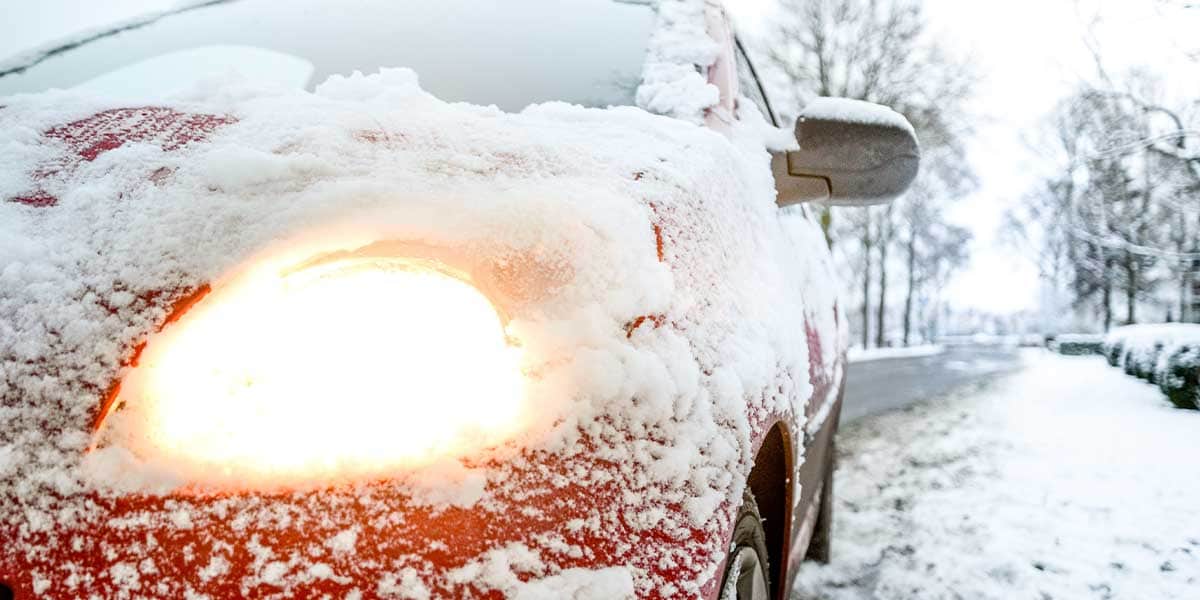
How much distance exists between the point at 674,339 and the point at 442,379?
32 centimetres

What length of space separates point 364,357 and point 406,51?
143 cm

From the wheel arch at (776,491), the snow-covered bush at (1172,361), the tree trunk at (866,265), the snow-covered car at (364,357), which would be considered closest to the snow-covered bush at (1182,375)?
the snow-covered bush at (1172,361)

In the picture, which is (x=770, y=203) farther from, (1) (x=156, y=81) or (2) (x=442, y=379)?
(1) (x=156, y=81)

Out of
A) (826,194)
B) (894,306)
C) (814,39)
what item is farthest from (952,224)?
(826,194)

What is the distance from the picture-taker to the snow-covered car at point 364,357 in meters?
0.82

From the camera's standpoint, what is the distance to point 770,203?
1.80 m

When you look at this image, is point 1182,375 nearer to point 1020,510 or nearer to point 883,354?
point 1020,510

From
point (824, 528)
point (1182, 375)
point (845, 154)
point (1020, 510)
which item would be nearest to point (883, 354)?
point (1182, 375)

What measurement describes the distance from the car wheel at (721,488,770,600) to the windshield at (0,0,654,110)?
1010 mm

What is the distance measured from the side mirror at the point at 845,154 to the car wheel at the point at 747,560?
82 cm

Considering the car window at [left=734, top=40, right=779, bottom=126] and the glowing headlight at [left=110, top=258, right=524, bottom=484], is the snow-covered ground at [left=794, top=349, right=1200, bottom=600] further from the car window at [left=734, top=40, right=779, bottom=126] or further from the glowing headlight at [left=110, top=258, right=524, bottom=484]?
the glowing headlight at [left=110, top=258, right=524, bottom=484]

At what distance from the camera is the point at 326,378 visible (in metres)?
0.91

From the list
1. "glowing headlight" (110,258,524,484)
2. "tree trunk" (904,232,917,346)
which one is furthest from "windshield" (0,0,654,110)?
"tree trunk" (904,232,917,346)

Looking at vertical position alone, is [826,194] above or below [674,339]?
above
